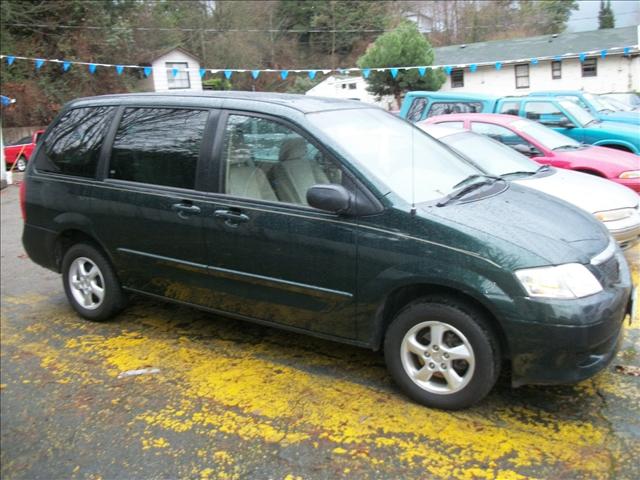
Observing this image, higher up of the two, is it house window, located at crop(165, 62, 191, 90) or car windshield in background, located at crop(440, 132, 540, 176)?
house window, located at crop(165, 62, 191, 90)

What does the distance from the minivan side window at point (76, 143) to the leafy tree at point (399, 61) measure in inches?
775

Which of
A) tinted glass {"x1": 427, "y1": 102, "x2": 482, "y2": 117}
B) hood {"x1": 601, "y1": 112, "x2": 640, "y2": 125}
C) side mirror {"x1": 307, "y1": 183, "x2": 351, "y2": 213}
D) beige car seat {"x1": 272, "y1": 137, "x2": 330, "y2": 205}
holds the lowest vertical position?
side mirror {"x1": 307, "y1": 183, "x2": 351, "y2": 213}

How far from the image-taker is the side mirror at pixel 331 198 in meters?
3.21

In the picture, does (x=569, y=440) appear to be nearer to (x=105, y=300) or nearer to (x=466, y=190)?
(x=466, y=190)

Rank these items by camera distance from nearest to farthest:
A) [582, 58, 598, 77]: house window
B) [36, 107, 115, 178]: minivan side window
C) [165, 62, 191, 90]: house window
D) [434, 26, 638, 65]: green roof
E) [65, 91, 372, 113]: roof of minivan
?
[65, 91, 372, 113]: roof of minivan
[36, 107, 115, 178]: minivan side window
[434, 26, 638, 65]: green roof
[582, 58, 598, 77]: house window
[165, 62, 191, 90]: house window

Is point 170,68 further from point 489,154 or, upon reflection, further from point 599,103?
point 489,154

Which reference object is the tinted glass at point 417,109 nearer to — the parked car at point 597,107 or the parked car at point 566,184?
the parked car at point 597,107

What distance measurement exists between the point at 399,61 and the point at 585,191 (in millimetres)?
22215

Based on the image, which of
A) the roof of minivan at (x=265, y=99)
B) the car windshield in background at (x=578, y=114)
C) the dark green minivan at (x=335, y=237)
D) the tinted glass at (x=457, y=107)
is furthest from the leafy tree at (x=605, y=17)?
the tinted glass at (x=457, y=107)

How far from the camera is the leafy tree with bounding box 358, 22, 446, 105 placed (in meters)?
24.3

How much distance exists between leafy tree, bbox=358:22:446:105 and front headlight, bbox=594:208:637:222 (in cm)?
1835

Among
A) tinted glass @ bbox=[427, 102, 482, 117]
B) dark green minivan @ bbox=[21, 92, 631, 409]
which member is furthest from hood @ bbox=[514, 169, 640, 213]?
tinted glass @ bbox=[427, 102, 482, 117]

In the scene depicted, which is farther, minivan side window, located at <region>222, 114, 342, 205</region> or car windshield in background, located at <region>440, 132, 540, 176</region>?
car windshield in background, located at <region>440, 132, 540, 176</region>

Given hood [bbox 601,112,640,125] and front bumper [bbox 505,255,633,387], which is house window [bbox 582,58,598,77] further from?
front bumper [bbox 505,255,633,387]
